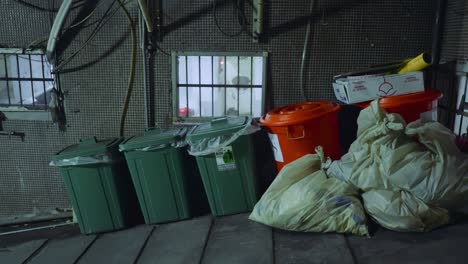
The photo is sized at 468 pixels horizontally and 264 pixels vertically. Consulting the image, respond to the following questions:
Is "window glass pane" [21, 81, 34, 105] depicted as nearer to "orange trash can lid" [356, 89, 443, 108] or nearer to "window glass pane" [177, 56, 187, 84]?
"window glass pane" [177, 56, 187, 84]

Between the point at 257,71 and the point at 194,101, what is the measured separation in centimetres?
67

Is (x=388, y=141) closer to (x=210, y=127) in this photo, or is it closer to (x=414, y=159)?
(x=414, y=159)

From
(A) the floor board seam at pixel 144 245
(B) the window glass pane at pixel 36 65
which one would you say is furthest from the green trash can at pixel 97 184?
(B) the window glass pane at pixel 36 65

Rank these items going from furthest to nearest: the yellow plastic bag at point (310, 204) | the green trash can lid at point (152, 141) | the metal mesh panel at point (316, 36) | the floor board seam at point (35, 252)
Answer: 1. the metal mesh panel at point (316, 36)
2. the green trash can lid at point (152, 141)
3. the floor board seam at point (35, 252)
4. the yellow plastic bag at point (310, 204)

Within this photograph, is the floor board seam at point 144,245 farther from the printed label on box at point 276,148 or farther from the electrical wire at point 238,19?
the electrical wire at point 238,19

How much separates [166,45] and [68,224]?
2.04 m

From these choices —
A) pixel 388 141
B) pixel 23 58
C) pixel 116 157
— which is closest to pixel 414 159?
pixel 388 141

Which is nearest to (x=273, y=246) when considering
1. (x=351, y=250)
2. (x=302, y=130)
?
(x=351, y=250)

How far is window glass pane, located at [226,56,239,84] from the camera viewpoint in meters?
3.59

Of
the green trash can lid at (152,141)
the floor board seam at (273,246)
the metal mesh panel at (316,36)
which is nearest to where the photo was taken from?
the floor board seam at (273,246)

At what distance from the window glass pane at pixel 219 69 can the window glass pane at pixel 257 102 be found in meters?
0.33

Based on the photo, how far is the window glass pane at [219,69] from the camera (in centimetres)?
361

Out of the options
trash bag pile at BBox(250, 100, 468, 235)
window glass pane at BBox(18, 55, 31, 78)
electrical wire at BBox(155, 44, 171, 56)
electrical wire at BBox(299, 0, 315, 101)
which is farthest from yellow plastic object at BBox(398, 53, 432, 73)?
window glass pane at BBox(18, 55, 31, 78)

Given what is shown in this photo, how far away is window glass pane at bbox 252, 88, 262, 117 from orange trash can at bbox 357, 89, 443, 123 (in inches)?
44.3
